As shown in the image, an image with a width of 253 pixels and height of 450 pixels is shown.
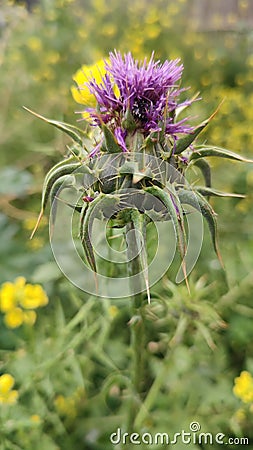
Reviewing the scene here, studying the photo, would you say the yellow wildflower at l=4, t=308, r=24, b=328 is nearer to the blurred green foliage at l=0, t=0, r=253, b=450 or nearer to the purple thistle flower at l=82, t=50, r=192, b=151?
the blurred green foliage at l=0, t=0, r=253, b=450

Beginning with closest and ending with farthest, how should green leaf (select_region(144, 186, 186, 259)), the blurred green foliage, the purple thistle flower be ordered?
1. green leaf (select_region(144, 186, 186, 259))
2. the purple thistle flower
3. the blurred green foliage

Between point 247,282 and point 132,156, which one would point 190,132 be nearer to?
point 132,156

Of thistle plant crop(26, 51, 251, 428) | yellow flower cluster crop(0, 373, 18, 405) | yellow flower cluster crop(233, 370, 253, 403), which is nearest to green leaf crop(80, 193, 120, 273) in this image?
thistle plant crop(26, 51, 251, 428)

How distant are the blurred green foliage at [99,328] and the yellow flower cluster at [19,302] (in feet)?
0.10

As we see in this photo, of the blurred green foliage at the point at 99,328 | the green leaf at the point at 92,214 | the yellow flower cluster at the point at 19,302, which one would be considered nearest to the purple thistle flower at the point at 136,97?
the green leaf at the point at 92,214

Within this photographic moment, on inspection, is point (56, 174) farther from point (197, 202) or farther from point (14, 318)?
point (14, 318)

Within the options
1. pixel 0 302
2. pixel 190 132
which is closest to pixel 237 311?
pixel 0 302

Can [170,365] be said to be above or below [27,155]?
below

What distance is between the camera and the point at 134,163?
0.74 m

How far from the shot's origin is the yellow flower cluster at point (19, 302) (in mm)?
1130

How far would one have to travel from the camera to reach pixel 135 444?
1073 millimetres

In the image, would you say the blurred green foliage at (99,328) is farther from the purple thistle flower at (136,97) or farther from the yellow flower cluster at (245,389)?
the purple thistle flower at (136,97)

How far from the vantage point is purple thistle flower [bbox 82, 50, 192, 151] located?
78cm

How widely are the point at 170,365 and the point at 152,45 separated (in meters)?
1.99
